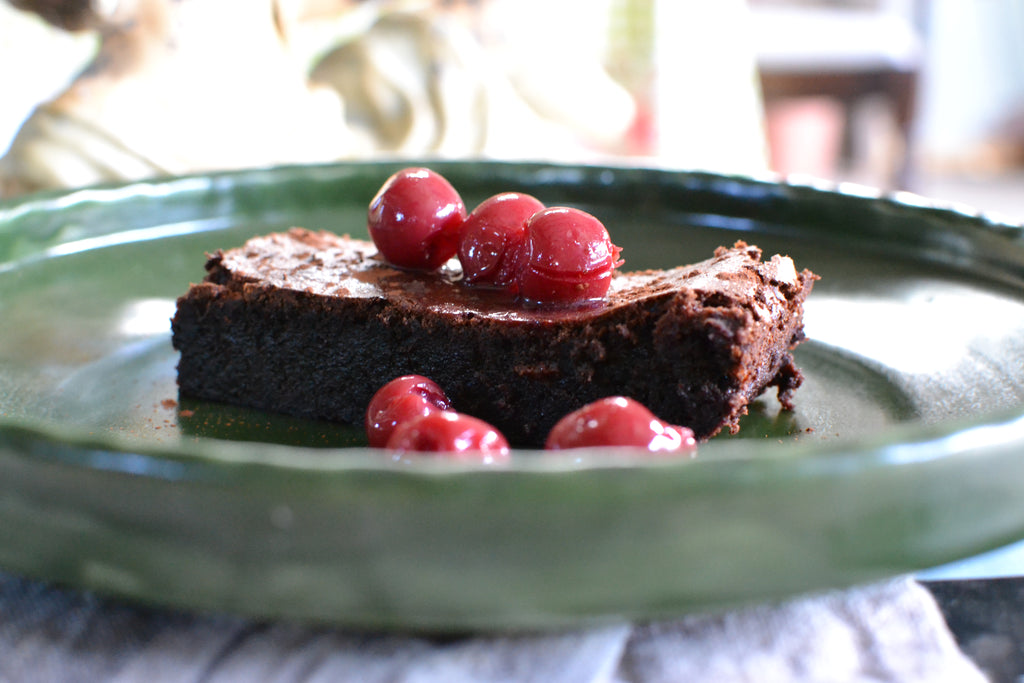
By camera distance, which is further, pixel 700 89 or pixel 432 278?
pixel 700 89

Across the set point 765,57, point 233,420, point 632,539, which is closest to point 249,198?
point 233,420

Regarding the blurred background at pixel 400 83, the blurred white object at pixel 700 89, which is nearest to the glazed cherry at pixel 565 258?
the blurred background at pixel 400 83

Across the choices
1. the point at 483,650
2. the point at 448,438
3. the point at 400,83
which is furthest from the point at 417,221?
the point at 400,83

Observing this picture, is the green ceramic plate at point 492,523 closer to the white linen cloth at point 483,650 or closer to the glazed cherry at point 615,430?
the white linen cloth at point 483,650

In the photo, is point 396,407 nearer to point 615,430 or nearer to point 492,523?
point 615,430

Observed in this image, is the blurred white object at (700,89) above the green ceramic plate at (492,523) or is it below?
below

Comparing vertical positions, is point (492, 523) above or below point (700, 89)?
above

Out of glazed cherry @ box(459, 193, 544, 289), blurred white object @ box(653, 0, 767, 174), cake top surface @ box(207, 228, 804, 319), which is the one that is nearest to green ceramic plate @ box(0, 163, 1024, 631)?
cake top surface @ box(207, 228, 804, 319)
